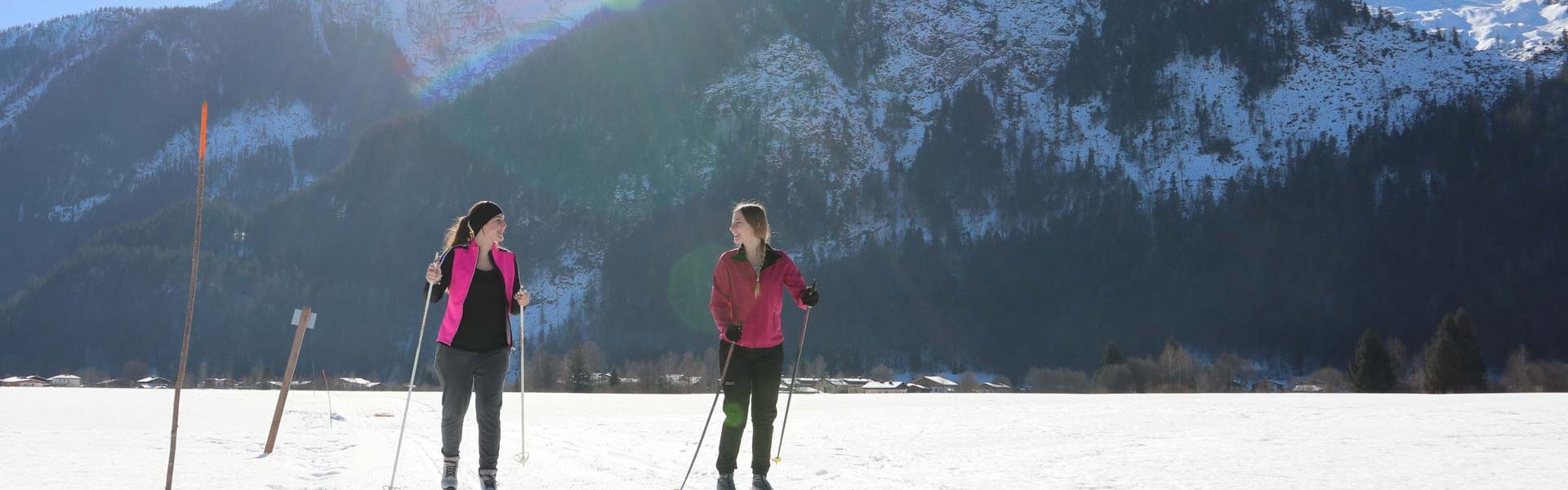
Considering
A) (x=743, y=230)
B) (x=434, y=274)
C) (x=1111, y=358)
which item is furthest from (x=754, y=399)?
(x=1111, y=358)

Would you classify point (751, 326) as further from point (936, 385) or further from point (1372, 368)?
point (936, 385)

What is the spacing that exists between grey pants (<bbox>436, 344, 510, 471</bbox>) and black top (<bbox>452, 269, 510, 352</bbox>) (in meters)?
0.07

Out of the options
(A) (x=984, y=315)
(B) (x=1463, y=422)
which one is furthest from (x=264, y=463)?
(A) (x=984, y=315)

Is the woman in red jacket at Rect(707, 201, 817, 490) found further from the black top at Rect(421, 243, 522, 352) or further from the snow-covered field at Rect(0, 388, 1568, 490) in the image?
the black top at Rect(421, 243, 522, 352)

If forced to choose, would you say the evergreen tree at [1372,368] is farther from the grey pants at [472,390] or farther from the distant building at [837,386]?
the grey pants at [472,390]

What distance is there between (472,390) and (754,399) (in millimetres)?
1963

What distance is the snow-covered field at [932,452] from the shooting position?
8.08 meters

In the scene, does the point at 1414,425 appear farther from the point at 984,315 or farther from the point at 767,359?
the point at 984,315

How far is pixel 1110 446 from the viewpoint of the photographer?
1092 cm

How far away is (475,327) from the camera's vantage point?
7.36m

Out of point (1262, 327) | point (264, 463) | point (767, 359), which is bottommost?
point (264, 463)

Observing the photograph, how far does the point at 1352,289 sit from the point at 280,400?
201507mm

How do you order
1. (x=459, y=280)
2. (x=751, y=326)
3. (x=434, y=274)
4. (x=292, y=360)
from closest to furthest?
(x=434, y=274)
(x=459, y=280)
(x=751, y=326)
(x=292, y=360)

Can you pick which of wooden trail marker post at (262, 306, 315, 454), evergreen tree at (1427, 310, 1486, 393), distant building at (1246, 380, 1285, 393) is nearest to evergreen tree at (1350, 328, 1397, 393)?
evergreen tree at (1427, 310, 1486, 393)
